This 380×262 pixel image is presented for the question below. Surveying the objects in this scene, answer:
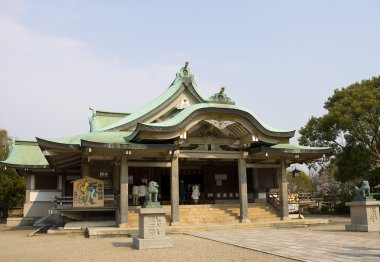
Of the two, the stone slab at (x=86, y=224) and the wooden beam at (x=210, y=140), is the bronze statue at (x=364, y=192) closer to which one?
the wooden beam at (x=210, y=140)

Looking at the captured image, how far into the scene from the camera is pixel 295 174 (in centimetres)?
2247

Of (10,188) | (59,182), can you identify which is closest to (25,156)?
(59,182)

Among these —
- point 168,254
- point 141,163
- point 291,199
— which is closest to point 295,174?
point 291,199

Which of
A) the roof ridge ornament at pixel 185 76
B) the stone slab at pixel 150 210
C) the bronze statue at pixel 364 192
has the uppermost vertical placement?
the roof ridge ornament at pixel 185 76

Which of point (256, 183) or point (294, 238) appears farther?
point (256, 183)

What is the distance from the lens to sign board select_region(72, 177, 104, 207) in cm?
1716

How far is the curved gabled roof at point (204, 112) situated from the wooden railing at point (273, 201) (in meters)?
4.30

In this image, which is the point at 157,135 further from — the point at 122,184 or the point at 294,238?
the point at 294,238

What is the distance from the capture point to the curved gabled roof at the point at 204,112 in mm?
16453

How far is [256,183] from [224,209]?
4535 millimetres

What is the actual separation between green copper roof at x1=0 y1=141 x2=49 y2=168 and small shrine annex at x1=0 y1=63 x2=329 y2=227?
169 millimetres

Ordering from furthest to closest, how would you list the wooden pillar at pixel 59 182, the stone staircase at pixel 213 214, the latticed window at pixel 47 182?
the wooden pillar at pixel 59 182, the latticed window at pixel 47 182, the stone staircase at pixel 213 214

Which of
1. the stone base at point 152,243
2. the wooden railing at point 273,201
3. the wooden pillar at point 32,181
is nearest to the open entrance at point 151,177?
the wooden railing at point 273,201

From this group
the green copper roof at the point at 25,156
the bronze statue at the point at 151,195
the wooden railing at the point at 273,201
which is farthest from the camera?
the green copper roof at the point at 25,156
